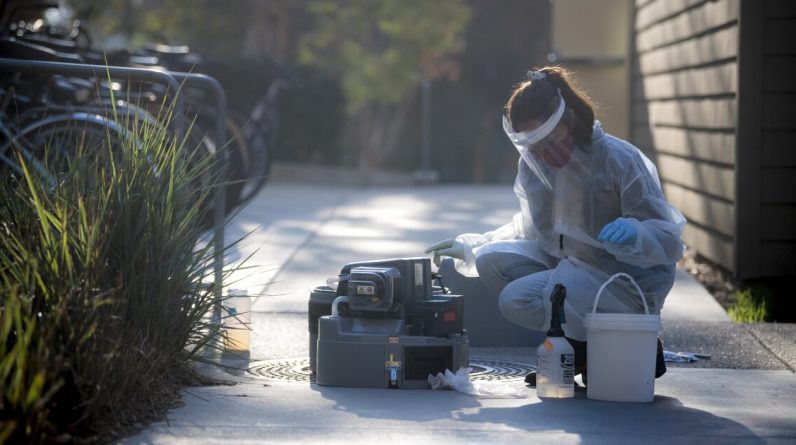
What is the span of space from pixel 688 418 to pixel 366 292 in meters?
1.28

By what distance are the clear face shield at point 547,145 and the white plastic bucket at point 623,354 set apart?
0.57m

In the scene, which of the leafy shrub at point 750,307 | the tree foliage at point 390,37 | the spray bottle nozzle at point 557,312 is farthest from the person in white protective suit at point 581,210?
the tree foliage at point 390,37

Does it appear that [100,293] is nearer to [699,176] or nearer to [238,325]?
[238,325]

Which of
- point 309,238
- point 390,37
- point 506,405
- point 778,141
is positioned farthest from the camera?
point 390,37

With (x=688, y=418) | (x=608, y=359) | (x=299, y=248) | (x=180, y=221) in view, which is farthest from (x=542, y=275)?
(x=299, y=248)

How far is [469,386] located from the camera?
500 cm

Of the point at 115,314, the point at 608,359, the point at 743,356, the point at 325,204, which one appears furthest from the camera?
the point at 325,204

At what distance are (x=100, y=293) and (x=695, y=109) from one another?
19.5 feet

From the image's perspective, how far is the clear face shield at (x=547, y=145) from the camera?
5.00 meters

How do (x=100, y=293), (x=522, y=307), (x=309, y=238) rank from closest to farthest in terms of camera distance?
(x=100, y=293) → (x=522, y=307) → (x=309, y=238)

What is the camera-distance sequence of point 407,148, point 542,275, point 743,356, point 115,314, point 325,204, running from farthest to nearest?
point 407,148, point 325,204, point 743,356, point 542,275, point 115,314

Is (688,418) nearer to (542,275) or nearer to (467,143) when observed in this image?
(542,275)

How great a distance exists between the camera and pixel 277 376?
17.6 ft

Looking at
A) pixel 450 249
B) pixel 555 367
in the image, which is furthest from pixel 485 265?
pixel 555 367
